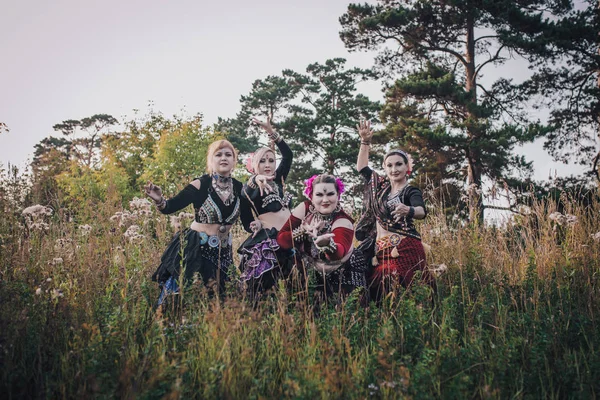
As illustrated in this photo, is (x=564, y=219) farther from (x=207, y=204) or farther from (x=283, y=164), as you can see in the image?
(x=207, y=204)

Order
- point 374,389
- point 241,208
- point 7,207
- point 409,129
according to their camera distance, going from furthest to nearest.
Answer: point 409,129
point 7,207
point 241,208
point 374,389

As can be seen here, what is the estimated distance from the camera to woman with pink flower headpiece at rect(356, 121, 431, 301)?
4098 millimetres

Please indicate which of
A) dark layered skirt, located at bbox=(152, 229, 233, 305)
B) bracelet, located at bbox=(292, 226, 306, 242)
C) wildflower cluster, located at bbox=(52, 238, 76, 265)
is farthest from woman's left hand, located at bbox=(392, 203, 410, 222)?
wildflower cluster, located at bbox=(52, 238, 76, 265)

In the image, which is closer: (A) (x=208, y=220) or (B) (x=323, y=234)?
(B) (x=323, y=234)

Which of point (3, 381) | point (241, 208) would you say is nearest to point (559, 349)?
point (241, 208)

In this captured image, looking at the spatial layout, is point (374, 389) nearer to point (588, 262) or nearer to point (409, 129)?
point (588, 262)

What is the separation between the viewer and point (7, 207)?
5.46 meters

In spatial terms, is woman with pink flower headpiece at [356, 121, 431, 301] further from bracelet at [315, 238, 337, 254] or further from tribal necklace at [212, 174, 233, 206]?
tribal necklace at [212, 174, 233, 206]

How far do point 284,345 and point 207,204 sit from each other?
2082mm

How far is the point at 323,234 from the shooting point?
3982 mm

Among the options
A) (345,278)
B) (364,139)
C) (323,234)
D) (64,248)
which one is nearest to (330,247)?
(323,234)

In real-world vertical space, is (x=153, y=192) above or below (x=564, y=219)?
above

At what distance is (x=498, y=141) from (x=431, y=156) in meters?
2.43

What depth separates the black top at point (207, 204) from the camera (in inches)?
177
